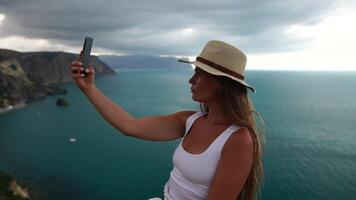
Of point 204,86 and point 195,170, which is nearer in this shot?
point 195,170

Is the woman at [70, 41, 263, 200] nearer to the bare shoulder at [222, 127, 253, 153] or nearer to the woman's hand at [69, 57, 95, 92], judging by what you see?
the bare shoulder at [222, 127, 253, 153]

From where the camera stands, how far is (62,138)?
254 feet

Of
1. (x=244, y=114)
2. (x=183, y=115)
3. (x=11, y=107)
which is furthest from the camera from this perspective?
(x=11, y=107)

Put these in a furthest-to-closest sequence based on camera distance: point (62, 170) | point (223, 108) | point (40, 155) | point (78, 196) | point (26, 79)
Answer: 1. point (26, 79)
2. point (40, 155)
3. point (62, 170)
4. point (78, 196)
5. point (223, 108)

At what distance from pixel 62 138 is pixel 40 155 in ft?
45.3

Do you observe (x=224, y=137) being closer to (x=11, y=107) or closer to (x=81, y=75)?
(x=81, y=75)

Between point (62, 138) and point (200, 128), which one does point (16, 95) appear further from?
point (200, 128)

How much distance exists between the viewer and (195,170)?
2.86 metres

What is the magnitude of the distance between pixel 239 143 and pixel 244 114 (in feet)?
1.20


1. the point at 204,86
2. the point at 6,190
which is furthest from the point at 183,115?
the point at 6,190

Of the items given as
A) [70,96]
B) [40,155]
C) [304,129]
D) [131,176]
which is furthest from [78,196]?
[70,96]

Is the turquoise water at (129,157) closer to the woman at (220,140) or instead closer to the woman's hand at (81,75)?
the woman's hand at (81,75)

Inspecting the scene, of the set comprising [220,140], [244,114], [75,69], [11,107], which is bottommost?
[11,107]

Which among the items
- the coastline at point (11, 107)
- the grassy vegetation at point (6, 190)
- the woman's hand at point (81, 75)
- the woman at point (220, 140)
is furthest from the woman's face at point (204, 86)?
the coastline at point (11, 107)
